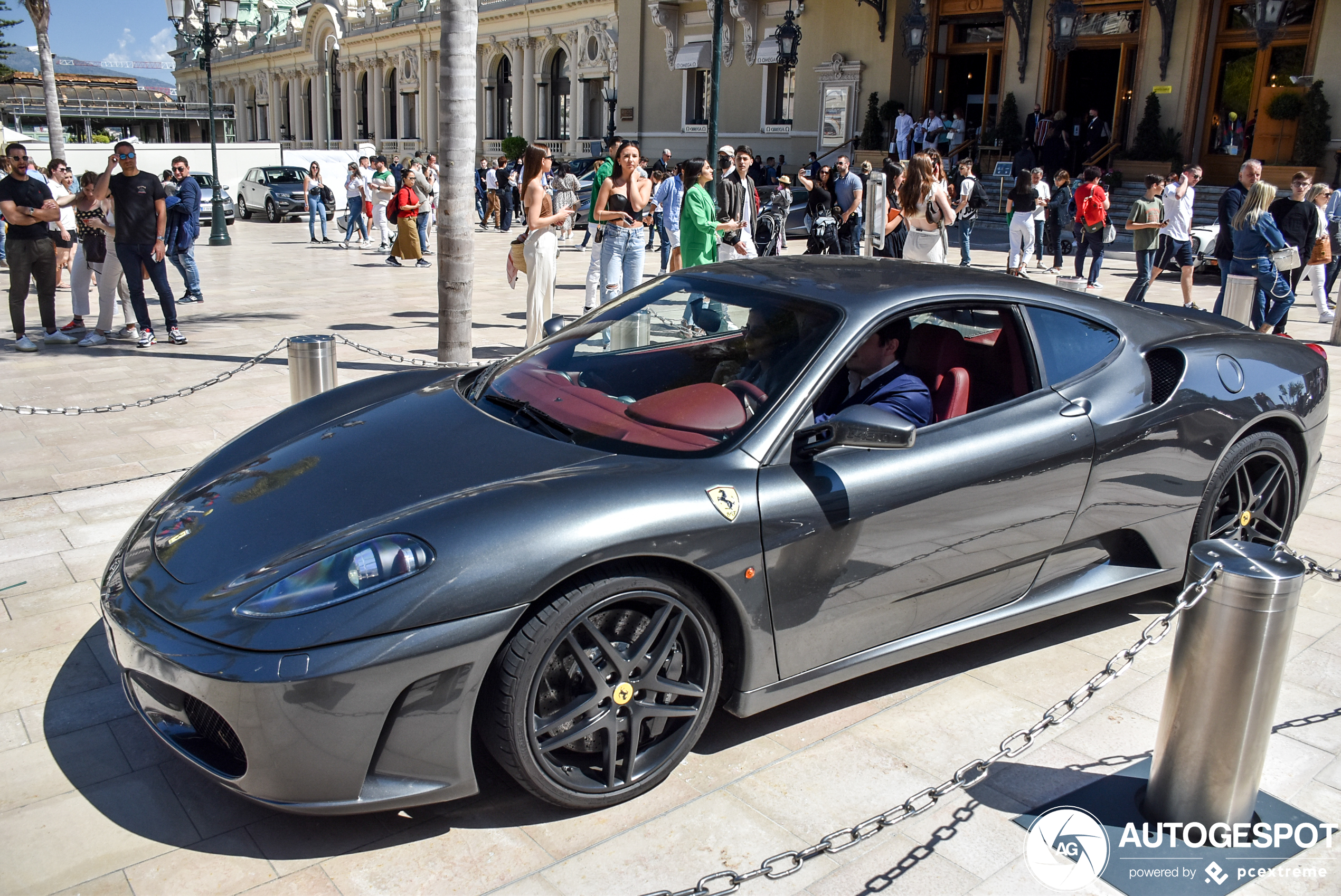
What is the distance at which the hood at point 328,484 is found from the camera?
2881 mm

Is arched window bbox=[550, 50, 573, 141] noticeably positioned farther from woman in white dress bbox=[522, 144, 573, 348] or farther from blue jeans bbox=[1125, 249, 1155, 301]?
woman in white dress bbox=[522, 144, 573, 348]

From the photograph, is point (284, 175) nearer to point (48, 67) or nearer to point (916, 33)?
point (48, 67)

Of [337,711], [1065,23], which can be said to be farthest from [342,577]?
[1065,23]

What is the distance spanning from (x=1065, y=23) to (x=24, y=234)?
79.5 ft

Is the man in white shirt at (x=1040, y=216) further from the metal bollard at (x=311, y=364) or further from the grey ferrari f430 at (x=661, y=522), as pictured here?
the grey ferrari f430 at (x=661, y=522)

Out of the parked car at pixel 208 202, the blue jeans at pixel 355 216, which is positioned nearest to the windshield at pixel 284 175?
the parked car at pixel 208 202

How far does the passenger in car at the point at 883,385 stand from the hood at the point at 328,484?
1016 mm

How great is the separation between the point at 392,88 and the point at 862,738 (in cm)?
6392

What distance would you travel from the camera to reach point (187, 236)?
41.0 feet

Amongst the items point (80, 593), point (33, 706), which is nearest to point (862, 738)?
point (33, 706)

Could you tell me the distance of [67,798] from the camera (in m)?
3.03

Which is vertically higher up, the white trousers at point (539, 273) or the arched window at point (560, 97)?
the arched window at point (560, 97)

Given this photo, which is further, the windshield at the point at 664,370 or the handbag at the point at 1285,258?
the handbag at the point at 1285,258

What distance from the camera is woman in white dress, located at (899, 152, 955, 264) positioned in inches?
414
